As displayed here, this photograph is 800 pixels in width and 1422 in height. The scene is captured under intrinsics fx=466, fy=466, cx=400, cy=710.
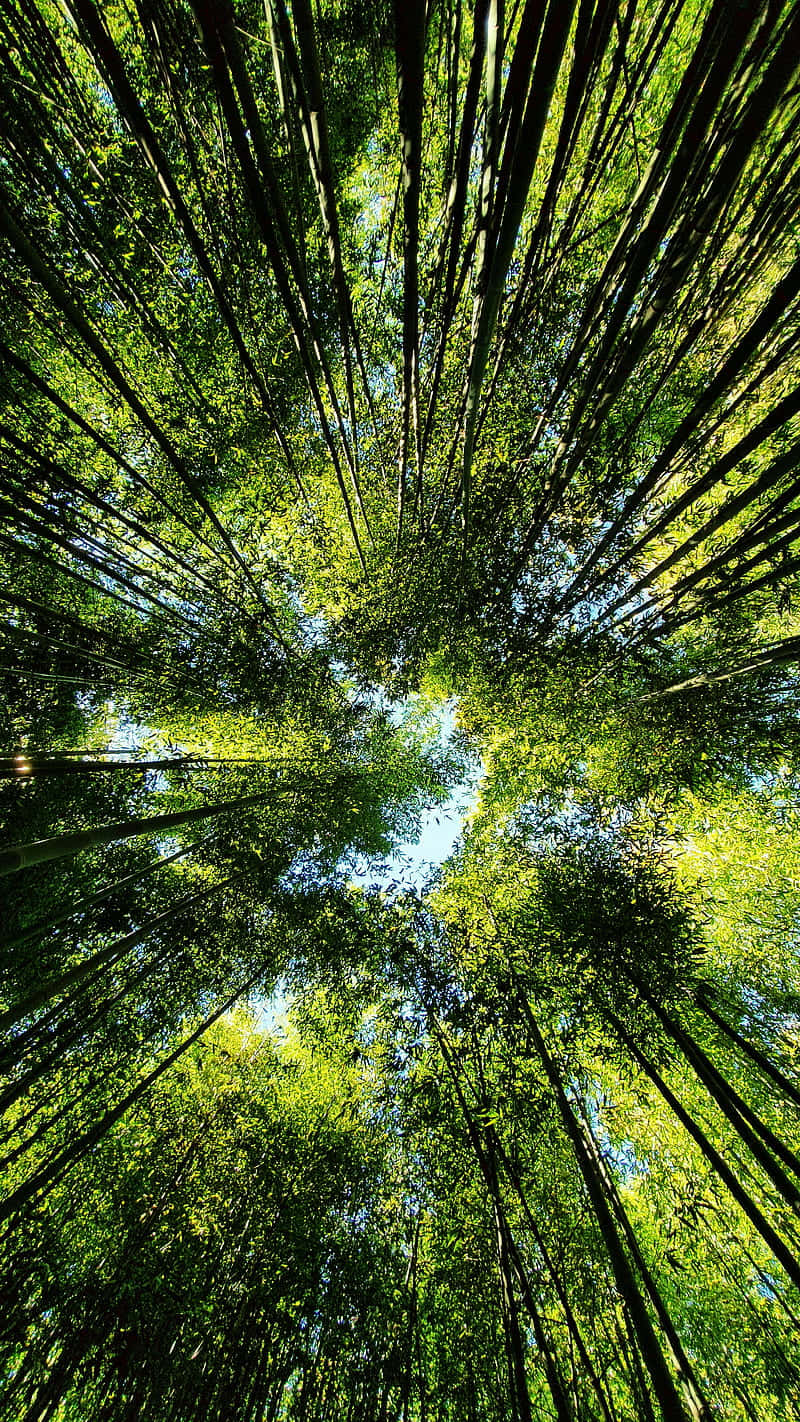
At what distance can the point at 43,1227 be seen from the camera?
341 centimetres

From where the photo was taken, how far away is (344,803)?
561 cm

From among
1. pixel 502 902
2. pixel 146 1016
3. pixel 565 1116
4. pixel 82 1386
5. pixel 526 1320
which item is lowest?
pixel 82 1386

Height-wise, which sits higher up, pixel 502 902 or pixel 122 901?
pixel 502 902

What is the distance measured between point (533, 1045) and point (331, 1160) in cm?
232

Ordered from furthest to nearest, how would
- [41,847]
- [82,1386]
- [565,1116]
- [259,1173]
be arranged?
[259,1173] → [82,1386] → [565,1116] → [41,847]

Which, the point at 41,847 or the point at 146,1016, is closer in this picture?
the point at 41,847

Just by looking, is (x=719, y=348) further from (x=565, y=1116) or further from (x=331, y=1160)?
(x=331, y=1160)

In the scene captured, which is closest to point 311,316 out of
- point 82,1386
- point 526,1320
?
point 526,1320

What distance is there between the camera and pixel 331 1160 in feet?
14.2

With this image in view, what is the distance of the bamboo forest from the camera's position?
2.94 meters

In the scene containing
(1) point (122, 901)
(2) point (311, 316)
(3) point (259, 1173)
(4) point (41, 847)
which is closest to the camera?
(4) point (41, 847)

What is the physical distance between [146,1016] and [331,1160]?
86.6 inches

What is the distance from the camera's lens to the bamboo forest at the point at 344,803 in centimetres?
294

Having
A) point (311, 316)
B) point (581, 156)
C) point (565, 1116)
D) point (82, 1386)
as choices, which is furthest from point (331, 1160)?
point (581, 156)
